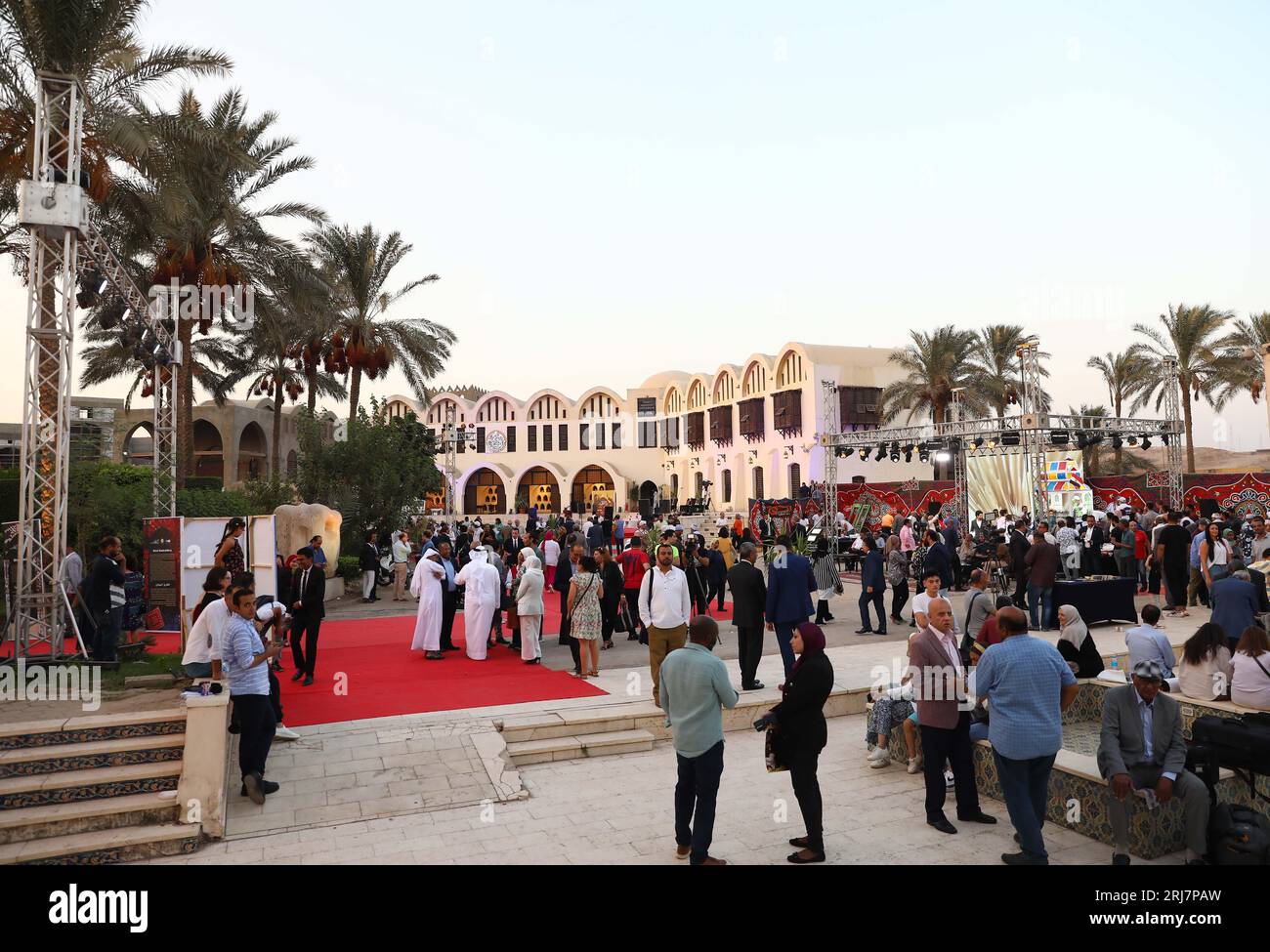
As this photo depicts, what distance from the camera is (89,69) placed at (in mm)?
9688

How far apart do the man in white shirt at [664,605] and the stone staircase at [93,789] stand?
391 centimetres

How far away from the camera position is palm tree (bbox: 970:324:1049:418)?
1252 inches

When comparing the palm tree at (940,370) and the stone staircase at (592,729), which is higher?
the palm tree at (940,370)

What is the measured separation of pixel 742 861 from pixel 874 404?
3587cm

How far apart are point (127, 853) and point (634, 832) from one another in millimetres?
3107

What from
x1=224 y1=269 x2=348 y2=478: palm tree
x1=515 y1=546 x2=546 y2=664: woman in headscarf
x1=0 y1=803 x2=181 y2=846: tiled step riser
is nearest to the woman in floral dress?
x1=515 y1=546 x2=546 y2=664: woman in headscarf

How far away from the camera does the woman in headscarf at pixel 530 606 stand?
960cm

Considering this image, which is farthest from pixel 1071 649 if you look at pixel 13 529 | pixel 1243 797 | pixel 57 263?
pixel 13 529

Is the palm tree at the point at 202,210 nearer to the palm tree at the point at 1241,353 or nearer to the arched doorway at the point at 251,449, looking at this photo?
the arched doorway at the point at 251,449

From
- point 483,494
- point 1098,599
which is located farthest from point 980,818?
point 483,494

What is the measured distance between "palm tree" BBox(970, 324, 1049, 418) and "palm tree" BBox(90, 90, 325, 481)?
971 inches

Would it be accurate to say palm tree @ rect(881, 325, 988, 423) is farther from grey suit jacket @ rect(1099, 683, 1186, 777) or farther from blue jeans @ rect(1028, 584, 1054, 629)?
grey suit jacket @ rect(1099, 683, 1186, 777)

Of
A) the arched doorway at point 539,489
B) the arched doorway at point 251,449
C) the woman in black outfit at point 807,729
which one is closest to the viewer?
the woman in black outfit at point 807,729

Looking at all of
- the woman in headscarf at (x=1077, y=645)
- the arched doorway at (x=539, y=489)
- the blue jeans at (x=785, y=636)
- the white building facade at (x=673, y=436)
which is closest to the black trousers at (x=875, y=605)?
the blue jeans at (x=785, y=636)
